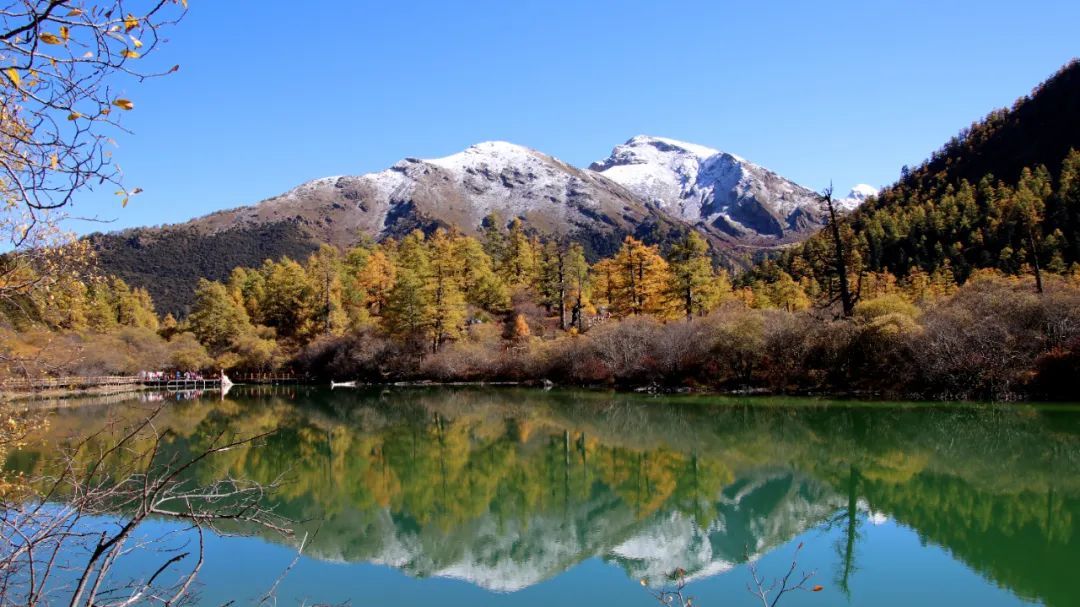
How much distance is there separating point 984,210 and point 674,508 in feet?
203

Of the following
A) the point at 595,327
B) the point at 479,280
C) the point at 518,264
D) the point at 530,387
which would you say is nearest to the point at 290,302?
the point at 479,280

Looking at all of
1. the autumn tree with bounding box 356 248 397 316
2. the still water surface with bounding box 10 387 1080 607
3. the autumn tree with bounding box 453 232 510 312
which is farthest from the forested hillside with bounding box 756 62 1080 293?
the autumn tree with bounding box 356 248 397 316

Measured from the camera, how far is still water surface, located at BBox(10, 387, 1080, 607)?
842cm

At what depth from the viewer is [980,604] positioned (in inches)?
285

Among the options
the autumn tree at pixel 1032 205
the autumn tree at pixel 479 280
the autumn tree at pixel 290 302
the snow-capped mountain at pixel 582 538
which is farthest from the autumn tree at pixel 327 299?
the autumn tree at pixel 1032 205

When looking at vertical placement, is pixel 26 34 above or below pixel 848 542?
above

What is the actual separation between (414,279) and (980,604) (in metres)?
40.8

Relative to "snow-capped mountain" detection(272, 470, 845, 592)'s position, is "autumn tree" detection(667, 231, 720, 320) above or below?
above

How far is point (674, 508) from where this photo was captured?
12.1 metres

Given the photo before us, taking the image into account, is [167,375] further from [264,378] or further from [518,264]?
[518,264]

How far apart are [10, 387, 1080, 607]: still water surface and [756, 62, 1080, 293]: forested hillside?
739 inches

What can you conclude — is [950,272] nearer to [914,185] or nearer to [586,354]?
[586,354]

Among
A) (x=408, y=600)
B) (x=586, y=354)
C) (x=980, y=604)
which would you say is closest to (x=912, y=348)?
(x=586, y=354)

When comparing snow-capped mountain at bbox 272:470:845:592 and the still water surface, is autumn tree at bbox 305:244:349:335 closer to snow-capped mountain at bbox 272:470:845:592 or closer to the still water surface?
the still water surface
